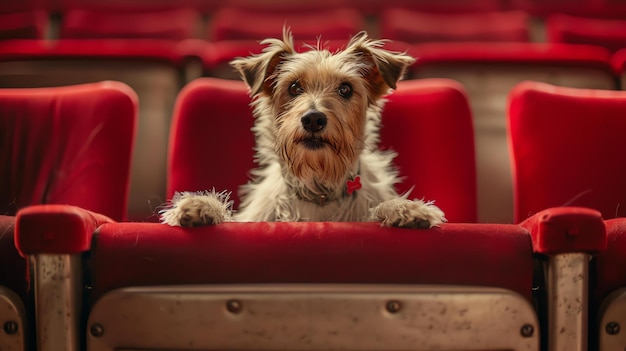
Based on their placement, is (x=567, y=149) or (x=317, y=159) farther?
(x=567, y=149)

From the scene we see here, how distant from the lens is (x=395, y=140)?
2.13m

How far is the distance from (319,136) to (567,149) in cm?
87

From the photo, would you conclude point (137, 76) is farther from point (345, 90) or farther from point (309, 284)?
point (309, 284)

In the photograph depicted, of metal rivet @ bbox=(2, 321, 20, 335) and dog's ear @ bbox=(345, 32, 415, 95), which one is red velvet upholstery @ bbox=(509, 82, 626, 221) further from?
metal rivet @ bbox=(2, 321, 20, 335)

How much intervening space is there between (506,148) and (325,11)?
1.47m

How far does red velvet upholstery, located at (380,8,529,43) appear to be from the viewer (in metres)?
3.03

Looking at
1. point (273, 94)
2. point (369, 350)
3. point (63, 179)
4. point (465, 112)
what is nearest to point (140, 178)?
point (63, 179)

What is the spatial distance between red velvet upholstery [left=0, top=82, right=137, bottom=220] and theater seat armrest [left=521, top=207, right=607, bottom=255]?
4.30 ft

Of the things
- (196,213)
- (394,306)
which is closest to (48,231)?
(196,213)

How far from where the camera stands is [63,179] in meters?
1.95

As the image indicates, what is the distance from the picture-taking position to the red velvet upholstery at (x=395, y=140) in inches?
81.0

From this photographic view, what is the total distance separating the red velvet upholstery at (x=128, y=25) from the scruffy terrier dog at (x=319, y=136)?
1418mm

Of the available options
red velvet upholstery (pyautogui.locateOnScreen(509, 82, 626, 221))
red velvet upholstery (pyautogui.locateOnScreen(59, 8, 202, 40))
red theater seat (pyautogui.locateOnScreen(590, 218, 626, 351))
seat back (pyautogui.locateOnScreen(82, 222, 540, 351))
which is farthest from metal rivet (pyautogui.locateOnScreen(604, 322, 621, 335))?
red velvet upholstery (pyautogui.locateOnScreen(59, 8, 202, 40))

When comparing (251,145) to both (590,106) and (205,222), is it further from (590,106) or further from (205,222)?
(590,106)
